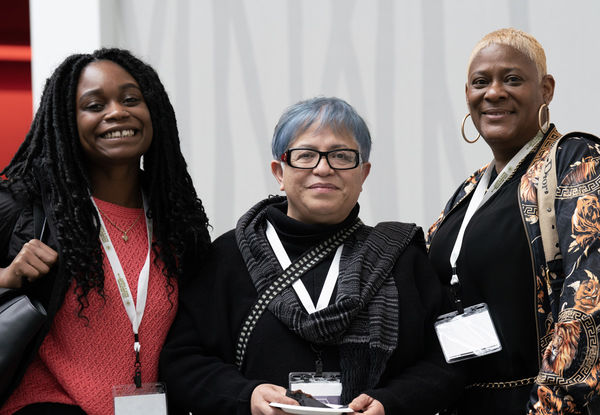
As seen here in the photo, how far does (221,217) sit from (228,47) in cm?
111

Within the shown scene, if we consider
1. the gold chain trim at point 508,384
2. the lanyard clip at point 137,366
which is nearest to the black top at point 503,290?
the gold chain trim at point 508,384

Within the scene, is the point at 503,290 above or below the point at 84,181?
→ below

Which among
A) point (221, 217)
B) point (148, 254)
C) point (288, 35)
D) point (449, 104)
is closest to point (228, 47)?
point (288, 35)

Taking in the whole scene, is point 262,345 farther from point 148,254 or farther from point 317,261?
point 148,254

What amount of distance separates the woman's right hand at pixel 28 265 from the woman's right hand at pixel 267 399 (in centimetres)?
73

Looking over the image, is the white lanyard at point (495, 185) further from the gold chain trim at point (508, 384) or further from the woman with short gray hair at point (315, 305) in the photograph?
the gold chain trim at point (508, 384)

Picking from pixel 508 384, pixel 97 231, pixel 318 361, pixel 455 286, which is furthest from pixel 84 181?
pixel 508 384

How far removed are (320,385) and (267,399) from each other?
17cm

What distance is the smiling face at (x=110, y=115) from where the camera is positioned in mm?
2242

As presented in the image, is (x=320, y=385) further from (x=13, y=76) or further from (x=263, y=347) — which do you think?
(x=13, y=76)

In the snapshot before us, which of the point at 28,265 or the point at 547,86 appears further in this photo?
the point at 547,86

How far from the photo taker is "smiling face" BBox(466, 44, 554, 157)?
8.05 feet

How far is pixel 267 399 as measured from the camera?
2014 millimetres

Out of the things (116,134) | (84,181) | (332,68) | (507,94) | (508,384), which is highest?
(332,68)
